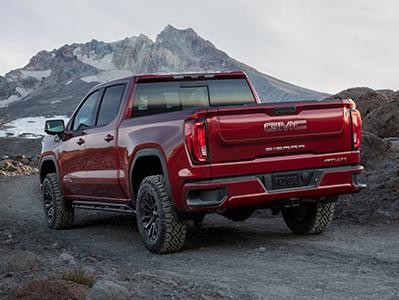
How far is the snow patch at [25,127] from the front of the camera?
141 metres

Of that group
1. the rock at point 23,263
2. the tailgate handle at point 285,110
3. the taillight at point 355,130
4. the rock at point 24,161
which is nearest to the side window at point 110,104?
the tailgate handle at point 285,110

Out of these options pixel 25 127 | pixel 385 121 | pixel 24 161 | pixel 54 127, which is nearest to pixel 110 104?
pixel 54 127

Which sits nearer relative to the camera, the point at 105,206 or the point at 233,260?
the point at 233,260

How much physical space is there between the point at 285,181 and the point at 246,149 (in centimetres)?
55

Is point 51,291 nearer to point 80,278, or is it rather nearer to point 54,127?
point 80,278

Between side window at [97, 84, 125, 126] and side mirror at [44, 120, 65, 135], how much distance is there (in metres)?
1.09

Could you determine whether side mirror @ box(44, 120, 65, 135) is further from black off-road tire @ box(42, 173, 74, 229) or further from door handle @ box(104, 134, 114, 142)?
door handle @ box(104, 134, 114, 142)

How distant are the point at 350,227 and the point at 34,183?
1457cm

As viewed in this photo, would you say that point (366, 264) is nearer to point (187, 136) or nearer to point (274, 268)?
point (274, 268)

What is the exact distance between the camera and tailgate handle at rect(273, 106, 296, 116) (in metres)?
6.07

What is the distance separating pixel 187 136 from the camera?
5.83 meters

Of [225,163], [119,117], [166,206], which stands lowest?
[166,206]

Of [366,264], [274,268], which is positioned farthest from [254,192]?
[366,264]

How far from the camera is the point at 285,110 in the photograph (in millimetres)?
6105
